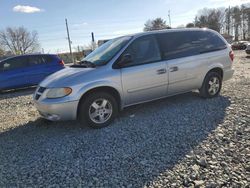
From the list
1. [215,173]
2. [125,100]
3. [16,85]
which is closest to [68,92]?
[125,100]

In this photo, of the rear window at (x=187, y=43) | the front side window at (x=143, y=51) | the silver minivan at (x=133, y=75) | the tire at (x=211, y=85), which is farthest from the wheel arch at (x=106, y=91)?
the tire at (x=211, y=85)

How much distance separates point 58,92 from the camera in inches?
186

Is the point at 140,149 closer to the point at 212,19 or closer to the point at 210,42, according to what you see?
the point at 210,42

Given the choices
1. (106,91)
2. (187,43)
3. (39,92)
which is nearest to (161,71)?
(187,43)

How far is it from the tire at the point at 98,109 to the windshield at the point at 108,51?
0.72m

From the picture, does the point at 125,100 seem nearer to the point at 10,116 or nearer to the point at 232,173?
the point at 232,173

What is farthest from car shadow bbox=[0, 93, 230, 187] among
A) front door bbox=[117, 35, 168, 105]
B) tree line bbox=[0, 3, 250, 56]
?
tree line bbox=[0, 3, 250, 56]

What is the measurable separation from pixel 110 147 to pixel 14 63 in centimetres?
822

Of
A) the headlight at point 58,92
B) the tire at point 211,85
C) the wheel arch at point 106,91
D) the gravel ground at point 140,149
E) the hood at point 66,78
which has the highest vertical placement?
the hood at point 66,78

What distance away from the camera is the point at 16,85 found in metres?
10.6

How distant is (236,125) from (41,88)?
12.3ft

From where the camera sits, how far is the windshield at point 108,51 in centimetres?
525

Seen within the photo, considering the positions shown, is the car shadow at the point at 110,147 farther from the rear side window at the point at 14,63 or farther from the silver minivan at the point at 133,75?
the rear side window at the point at 14,63

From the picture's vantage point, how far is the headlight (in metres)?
4.68
